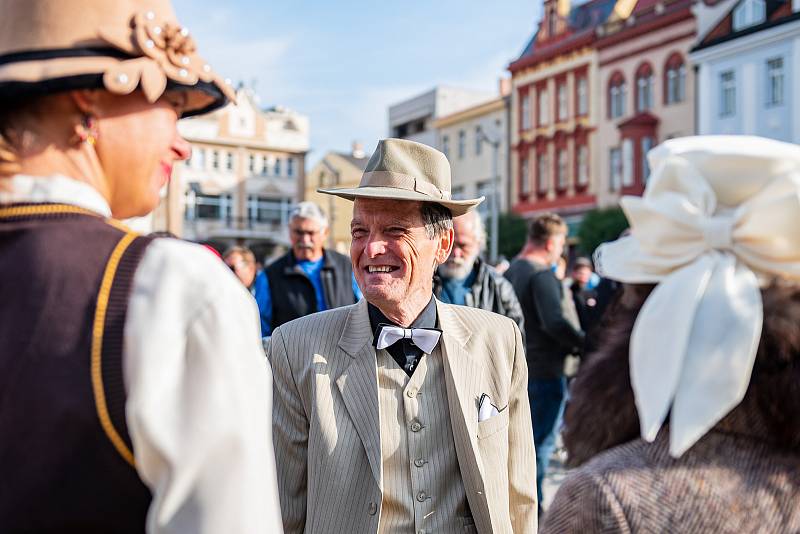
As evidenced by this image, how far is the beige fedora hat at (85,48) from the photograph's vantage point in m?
1.35

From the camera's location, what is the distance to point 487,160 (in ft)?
135

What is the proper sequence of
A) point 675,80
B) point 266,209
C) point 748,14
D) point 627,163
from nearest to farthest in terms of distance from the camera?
1. point 748,14
2. point 675,80
3. point 627,163
4. point 266,209

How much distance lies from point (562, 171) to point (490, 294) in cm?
3188

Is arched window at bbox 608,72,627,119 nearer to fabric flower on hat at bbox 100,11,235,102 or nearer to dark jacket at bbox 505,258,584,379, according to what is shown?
dark jacket at bbox 505,258,584,379

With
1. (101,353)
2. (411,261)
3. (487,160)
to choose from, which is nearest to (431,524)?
(411,261)

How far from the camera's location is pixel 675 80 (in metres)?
31.1

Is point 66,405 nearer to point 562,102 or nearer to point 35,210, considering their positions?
point 35,210

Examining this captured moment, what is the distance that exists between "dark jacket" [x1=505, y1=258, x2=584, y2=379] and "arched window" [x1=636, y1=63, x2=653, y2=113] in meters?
27.7

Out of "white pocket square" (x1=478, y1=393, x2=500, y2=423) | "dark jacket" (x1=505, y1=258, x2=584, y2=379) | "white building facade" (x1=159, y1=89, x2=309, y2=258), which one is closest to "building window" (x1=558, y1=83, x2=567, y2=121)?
"white building facade" (x1=159, y1=89, x2=309, y2=258)

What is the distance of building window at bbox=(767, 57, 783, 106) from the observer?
26.8m

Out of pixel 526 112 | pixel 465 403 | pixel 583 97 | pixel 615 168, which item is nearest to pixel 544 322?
pixel 465 403

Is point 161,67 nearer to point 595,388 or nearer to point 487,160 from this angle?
point 595,388

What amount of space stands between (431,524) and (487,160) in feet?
128

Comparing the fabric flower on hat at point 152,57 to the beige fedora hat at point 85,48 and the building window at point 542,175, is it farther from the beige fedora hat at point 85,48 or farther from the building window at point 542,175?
the building window at point 542,175
